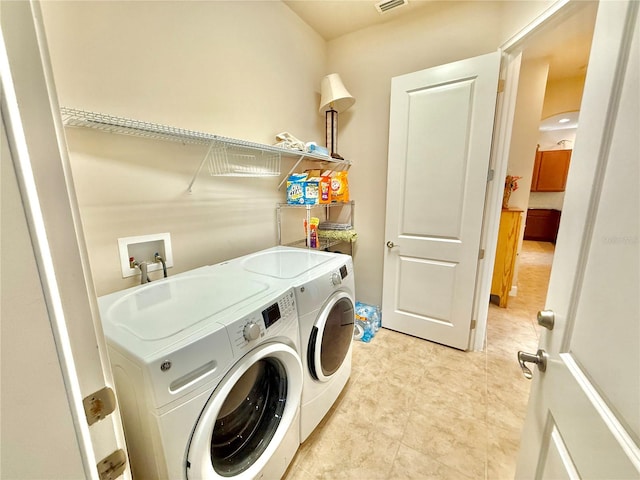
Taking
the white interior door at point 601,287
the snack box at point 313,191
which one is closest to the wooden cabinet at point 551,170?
the snack box at point 313,191

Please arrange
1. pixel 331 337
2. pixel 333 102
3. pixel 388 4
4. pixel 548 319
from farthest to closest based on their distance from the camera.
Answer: pixel 333 102 < pixel 388 4 < pixel 331 337 < pixel 548 319

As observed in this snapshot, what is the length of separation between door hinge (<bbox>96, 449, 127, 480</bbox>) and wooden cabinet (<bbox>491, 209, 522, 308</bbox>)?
315 centimetres

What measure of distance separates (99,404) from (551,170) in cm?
771

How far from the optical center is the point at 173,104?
131 centimetres

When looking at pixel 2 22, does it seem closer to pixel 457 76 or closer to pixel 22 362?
pixel 22 362

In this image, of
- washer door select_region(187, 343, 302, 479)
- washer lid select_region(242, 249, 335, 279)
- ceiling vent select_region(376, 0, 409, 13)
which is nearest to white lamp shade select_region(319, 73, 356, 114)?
ceiling vent select_region(376, 0, 409, 13)

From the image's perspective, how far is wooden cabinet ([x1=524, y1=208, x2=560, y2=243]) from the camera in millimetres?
5871

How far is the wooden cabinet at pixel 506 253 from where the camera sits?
2658 millimetres

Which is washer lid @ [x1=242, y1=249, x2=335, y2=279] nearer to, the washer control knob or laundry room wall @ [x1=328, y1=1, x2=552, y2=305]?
the washer control knob

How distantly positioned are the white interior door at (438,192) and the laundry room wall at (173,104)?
94cm

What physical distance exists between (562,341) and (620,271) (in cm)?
26

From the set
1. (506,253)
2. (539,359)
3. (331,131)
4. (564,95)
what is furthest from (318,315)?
(564,95)

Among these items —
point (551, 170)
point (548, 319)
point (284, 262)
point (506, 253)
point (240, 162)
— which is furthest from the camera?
point (551, 170)

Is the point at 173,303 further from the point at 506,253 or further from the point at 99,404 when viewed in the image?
the point at 506,253
